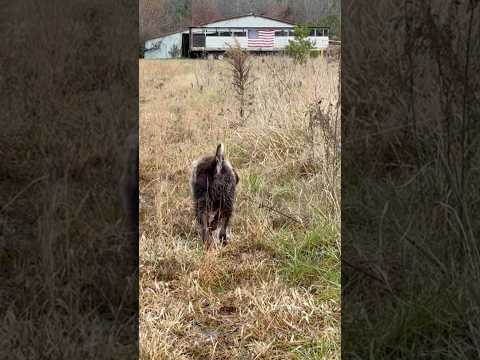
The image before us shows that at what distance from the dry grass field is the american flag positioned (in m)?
0.42

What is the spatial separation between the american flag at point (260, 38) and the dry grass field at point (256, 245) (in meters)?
0.42

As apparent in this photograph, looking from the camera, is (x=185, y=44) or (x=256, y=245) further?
(x=185, y=44)

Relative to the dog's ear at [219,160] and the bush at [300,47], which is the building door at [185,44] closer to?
the bush at [300,47]

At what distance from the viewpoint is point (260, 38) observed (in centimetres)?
417

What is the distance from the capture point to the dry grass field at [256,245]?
1.71 m

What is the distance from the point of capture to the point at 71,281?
1.67 meters

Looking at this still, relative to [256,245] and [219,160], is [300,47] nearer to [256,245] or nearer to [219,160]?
[219,160]

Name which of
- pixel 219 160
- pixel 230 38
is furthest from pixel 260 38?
pixel 219 160

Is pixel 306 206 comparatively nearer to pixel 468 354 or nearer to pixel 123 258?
pixel 123 258

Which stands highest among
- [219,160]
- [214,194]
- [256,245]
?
[219,160]

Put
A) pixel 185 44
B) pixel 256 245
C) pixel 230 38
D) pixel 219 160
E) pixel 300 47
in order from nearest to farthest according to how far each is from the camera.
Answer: pixel 256 245 < pixel 219 160 < pixel 230 38 < pixel 185 44 < pixel 300 47

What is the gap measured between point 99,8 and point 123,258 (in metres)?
1.38

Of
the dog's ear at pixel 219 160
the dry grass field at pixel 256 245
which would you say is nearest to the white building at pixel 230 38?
the dry grass field at pixel 256 245

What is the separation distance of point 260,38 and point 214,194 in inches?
72.1
